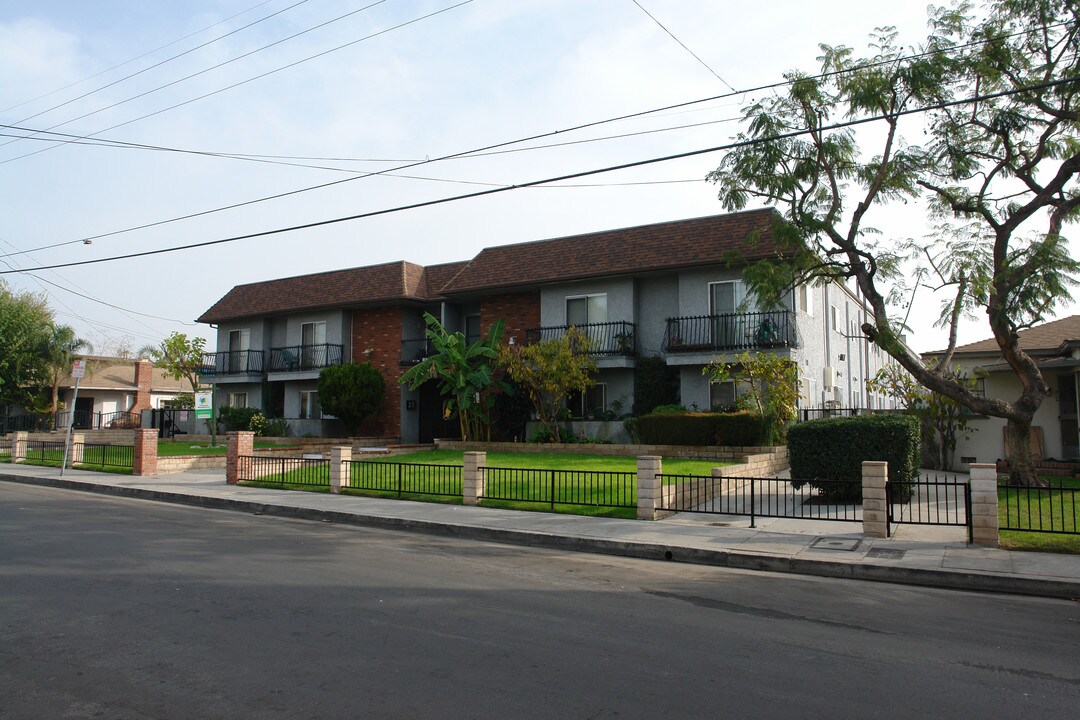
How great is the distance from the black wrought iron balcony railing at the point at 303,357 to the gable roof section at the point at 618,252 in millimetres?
6598

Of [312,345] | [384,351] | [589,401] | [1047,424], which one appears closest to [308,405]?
[312,345]

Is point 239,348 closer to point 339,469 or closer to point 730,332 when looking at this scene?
point 339,469

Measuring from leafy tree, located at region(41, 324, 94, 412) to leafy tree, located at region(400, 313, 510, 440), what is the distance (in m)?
23.1

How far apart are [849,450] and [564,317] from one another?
14.1 metres

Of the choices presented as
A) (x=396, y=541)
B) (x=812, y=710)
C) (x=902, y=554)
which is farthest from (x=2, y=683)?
(x=902, y=554)

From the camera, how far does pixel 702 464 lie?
1922 cm

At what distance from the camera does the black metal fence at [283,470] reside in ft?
63.3

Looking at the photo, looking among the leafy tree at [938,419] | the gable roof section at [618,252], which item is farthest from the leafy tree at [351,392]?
the leafy tree at [938,419]

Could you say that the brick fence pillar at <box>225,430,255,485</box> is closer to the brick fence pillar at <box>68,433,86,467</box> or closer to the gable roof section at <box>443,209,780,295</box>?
the brick fence pillar at <box>68,433,86,467</box>

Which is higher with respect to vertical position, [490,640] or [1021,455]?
[1021,455]

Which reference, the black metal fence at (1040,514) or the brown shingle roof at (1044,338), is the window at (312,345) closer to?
the brown shingle roof at (1044,338)

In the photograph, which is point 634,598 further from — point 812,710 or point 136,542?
point 136,542

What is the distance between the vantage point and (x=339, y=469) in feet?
59.2

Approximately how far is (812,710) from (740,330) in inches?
775
